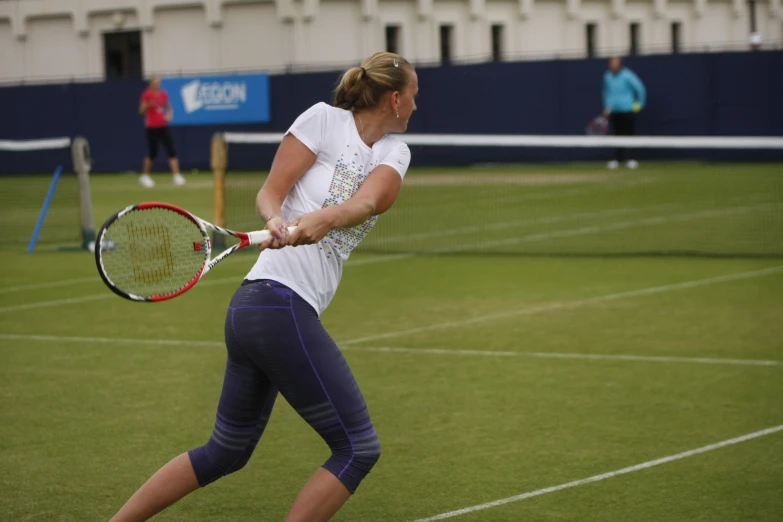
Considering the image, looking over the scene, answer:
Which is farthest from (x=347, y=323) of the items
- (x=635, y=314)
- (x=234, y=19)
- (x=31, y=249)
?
(x=234, y=19)

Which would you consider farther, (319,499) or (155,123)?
(155,123)

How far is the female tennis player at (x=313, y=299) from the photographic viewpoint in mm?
4586

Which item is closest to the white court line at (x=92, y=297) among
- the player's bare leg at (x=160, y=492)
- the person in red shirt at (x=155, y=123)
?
the player's bare leg at (x=160, y=492)

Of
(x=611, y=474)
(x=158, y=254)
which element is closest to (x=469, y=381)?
(x=611, y=474)

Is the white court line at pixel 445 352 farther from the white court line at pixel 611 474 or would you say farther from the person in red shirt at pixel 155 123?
the person in red shirt at pixel 155 123

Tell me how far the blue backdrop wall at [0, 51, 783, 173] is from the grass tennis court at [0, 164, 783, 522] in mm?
12611

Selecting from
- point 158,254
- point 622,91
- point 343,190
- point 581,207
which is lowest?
point 581,207

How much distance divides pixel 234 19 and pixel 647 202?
77.4ft

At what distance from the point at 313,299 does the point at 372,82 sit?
788mm

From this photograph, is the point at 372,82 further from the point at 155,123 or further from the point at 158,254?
the point at 155,123

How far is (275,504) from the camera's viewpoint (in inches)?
235

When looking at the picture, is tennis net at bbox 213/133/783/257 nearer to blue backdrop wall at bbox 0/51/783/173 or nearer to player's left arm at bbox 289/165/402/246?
blue backdrop wall at bbox 0/51/783/173

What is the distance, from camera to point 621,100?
2734cm

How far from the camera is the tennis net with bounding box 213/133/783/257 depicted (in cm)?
1519
